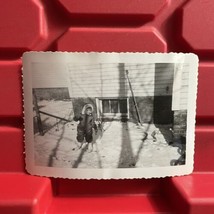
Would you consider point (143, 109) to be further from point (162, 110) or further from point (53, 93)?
point (53, 93)

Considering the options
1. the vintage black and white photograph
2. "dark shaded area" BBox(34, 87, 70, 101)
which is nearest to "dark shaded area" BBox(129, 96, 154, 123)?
the vintage black and white photograph

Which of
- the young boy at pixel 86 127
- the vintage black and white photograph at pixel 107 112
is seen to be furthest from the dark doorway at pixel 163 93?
the young boy at pixel 86 127

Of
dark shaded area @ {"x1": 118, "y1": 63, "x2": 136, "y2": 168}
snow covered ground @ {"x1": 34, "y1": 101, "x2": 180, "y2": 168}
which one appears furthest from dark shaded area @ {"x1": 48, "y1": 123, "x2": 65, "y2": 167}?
dark shaded area @ {"x1": 118, "y1": 63, "x2": 136, "y2": 168}

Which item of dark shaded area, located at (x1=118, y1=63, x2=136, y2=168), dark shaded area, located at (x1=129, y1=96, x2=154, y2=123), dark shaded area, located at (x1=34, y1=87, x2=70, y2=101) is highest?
dark shaded area, located at (x1=34, y1=87, x2=70, y2=101)

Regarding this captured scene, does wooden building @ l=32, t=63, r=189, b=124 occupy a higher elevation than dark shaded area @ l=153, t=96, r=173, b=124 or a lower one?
higher

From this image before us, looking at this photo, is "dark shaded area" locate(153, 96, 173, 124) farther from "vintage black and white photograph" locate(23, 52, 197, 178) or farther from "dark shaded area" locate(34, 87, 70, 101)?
"dark shaded area" locate(34, 87, 70, 101)

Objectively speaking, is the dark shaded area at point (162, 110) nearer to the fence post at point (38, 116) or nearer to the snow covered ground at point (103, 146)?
the snow covered ground at point (103, 146)

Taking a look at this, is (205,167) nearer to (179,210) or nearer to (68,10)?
(179,210)
